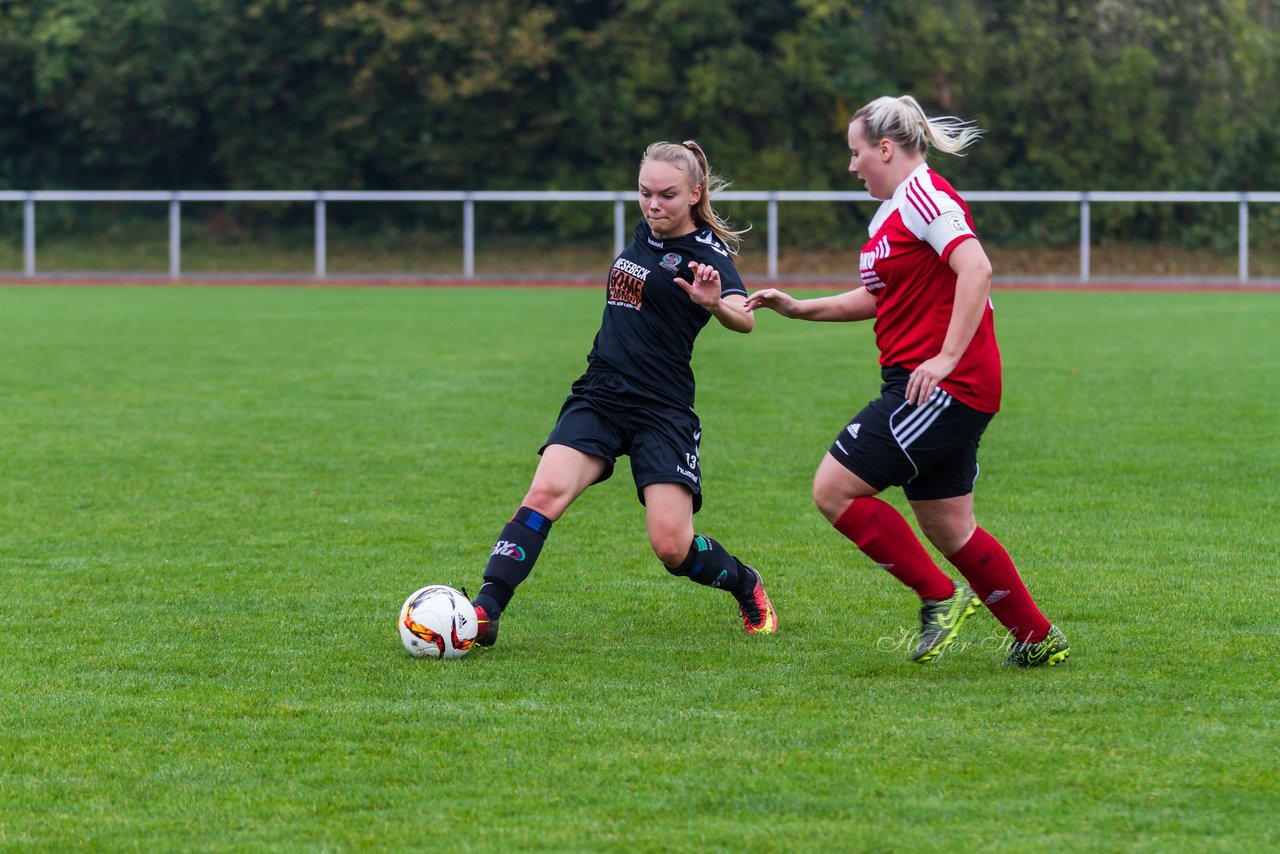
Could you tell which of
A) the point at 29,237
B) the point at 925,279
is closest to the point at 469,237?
the point at 29,237

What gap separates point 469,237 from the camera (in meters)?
35.8

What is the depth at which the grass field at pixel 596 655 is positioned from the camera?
3627 mm

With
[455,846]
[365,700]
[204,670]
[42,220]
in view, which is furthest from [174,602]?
[42,220]

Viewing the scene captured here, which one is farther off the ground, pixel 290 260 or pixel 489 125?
pixel 489 125

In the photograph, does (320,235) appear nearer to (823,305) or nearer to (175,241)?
(175,241)

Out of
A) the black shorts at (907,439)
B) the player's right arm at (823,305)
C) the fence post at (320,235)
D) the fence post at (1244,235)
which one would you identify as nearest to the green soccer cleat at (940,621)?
the black shorts at (907,439)

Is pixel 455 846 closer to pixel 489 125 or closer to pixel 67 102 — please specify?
pixel 489 125

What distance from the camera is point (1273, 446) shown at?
32.7ft

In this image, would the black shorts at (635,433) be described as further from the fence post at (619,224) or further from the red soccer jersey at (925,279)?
the fence post at (619,224)

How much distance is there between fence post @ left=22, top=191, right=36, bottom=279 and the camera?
35562 mm

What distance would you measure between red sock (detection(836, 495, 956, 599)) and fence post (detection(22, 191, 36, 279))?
33588 mm

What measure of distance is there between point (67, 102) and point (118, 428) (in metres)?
32.3

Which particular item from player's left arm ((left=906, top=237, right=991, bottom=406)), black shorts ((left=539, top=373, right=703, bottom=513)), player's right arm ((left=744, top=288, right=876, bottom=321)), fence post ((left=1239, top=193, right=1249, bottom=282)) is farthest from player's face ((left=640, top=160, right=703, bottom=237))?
fence post ((left=1239, top=193, right=1249, bottom=282))

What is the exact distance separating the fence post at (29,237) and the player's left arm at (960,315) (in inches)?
1336
